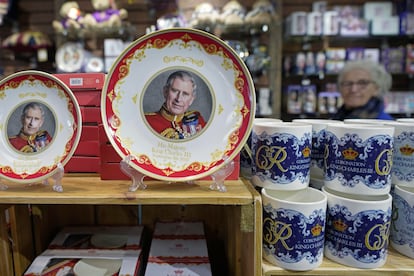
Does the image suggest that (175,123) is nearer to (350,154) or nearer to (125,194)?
(125,194)

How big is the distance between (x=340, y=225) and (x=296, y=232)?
0.33 ft

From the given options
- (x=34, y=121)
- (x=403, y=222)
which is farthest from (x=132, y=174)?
(x=403, y=222)

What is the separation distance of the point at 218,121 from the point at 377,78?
1.84 m

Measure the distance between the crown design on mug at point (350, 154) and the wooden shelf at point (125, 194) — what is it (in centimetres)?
22

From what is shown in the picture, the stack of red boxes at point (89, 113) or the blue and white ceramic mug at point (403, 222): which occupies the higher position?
the stack of red boxes at point (89, 113)

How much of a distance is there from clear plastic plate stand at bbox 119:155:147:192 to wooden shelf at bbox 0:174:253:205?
1cm

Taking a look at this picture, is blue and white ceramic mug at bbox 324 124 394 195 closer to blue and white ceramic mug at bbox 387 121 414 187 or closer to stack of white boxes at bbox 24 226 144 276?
blue and white ceramic mug at bbox 387 121 414 187

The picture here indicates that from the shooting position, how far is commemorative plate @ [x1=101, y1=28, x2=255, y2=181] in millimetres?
703

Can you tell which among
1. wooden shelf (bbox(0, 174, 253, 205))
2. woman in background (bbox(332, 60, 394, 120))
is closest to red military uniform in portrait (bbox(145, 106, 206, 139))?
wooden shelf (bbox(0, 174, 253, 205))

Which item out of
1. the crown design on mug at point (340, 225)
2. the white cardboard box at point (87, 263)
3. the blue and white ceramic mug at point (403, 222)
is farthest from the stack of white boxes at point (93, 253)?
the blue and white ceramic mug at point (403, 222)

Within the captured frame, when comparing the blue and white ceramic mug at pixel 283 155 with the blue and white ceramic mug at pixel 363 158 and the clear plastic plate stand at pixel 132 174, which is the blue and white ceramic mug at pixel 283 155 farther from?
the clear plastic plate stand at pixel 132 174

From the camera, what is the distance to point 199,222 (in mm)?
1029

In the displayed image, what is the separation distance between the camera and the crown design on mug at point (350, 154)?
70 cm

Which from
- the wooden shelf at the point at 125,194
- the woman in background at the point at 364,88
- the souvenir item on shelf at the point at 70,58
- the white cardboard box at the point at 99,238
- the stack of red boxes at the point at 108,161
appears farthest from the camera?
the souvenir item on shelf at the point at 70,58
